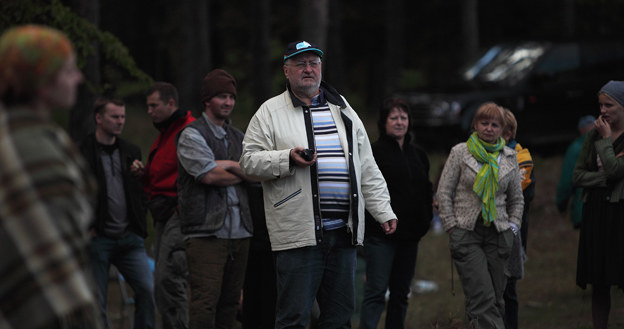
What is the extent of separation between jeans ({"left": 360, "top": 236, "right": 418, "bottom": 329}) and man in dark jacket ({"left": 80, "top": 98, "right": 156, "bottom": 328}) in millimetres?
1840

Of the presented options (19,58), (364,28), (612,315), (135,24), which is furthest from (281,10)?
(19,58)

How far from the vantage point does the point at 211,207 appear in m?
5.95

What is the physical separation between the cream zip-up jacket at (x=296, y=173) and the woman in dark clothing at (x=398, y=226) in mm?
1407

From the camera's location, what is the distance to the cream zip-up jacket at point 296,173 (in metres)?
5.06

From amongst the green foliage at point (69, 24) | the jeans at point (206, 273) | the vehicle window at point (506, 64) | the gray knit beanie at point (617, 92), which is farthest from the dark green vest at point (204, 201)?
the vehicle window at point (506, 64)

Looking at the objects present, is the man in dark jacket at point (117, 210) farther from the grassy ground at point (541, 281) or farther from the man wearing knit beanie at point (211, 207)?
the grassy ground at point (541, 281)

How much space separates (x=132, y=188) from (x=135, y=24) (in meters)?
28.1

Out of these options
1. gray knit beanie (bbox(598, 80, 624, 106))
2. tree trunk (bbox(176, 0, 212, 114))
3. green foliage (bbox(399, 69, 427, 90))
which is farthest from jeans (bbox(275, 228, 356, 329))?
green foliage (bbox(399, 69, 427, 90))

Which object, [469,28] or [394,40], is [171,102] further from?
[394,40]

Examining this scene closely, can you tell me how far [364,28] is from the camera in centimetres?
3045

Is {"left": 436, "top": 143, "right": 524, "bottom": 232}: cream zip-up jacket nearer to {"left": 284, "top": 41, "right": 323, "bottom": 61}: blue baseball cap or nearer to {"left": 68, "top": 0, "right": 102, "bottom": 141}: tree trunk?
{"left": 284, "top": 41, "right": 323, "bottom": 61}: blue baseball cap

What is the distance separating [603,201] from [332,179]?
8.21ft

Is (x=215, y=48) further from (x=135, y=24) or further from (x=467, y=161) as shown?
(x=467, y=161)

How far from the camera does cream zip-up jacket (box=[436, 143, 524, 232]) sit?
20.5 feet
